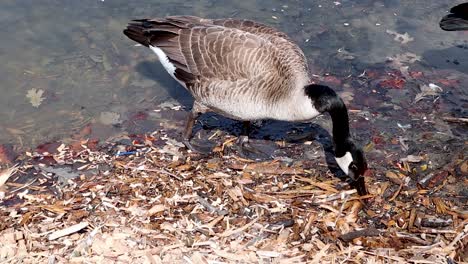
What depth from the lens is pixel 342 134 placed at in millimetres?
5500

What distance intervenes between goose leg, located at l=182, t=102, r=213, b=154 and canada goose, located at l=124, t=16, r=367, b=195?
2 cm

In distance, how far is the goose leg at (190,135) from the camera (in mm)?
6312

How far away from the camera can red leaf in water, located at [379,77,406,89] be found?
7.59 meters

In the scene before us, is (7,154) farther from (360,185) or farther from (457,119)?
→ (457,119)

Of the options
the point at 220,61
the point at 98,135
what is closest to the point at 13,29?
the point at 98,135

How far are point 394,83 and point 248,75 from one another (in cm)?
269

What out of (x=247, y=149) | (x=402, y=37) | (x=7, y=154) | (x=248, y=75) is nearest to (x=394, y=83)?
(x=402, y=37)

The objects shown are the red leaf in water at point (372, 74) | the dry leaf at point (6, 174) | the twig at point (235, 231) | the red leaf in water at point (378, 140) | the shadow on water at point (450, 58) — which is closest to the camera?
the twig at point (235, 231)

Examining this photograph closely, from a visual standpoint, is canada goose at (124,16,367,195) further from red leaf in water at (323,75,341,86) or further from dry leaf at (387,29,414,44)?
dry leaf at (387,29,414,44)

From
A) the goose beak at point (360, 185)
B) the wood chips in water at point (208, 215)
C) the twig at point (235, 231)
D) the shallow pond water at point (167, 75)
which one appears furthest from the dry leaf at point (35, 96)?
the goose beak at point (360, 185)

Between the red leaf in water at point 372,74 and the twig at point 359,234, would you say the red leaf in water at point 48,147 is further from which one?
the red leaf in water at point 372,74

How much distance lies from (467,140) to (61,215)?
422 cm

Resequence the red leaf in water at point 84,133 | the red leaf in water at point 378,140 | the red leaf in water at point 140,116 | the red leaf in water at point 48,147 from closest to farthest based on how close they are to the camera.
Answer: the red leaf in water at point 48,147 < the red leaf in water at point 378,140 < the red leaf in water at point 84,133 < the red leaf in water at point 140,116

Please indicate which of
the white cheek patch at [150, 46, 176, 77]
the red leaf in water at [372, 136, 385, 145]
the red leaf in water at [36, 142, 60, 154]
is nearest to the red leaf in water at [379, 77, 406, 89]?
the red leaf in water at [372, 136, 385, 145]
